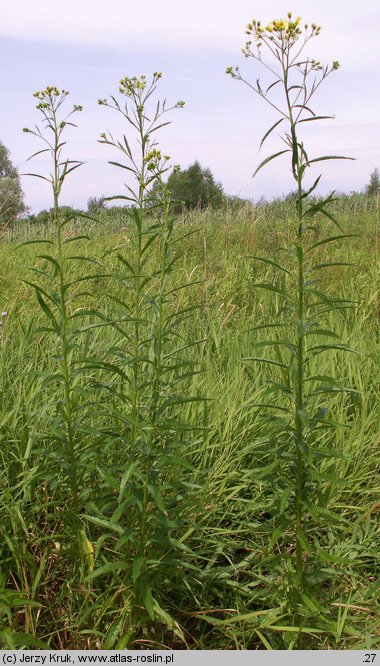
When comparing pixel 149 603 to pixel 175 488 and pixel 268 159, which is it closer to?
pixel 175 488

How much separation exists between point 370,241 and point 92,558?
5.35m

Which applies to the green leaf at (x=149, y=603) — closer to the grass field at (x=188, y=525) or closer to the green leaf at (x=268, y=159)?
the grass field at (x=188, y=525)

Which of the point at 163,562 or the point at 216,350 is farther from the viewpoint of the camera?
the point at 216,350

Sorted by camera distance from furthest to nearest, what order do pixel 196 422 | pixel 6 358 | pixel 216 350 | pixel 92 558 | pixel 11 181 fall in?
pixel 11 181
pixel 216 350
pixel 6 358
pixel 196 422
pixel 92 558

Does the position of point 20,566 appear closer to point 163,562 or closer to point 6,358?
point 163,562

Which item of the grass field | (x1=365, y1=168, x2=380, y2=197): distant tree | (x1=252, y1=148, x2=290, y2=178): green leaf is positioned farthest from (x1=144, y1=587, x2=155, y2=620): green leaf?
(x1=365, y1=168, x2=380, y2=197): distant tree

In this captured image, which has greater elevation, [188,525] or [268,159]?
[268,159]

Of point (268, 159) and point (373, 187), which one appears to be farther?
point (373, 187)

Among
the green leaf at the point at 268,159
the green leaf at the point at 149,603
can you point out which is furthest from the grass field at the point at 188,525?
the green leaf at the point at 268,159

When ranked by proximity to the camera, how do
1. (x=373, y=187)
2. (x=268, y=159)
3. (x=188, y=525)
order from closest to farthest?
(x=268, y=159)
(x=188, y=525)
(x=373, y=187)

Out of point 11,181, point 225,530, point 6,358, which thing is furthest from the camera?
point 11,181

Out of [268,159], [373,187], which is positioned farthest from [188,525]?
[373,187]

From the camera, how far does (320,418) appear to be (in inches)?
80.7

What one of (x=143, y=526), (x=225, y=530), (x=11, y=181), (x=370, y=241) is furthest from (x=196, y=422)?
(x=11, y=181)
